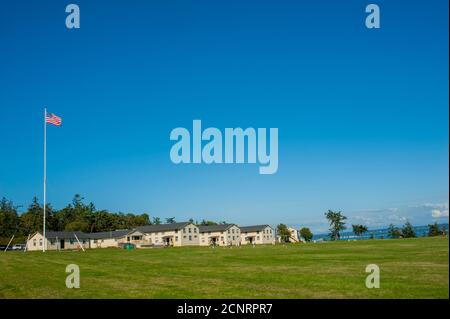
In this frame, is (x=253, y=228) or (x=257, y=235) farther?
(x=253, y=228)

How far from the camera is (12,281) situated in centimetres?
2278

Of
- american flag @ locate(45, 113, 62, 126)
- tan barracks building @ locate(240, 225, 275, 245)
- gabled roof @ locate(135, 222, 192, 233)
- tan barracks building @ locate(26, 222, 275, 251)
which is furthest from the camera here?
tan barracks building @ locate(240, 225, 275, 245)

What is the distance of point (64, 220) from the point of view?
157 metres

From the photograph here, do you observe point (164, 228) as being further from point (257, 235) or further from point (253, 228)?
point (253, 228)

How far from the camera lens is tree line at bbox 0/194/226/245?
448 ft

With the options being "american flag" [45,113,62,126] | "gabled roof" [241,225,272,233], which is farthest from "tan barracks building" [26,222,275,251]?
"american flag" [45,113,62,126]

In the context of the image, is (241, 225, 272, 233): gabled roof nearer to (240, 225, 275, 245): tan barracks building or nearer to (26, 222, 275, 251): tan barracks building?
(240, 225, 275, 245): tan barracks building

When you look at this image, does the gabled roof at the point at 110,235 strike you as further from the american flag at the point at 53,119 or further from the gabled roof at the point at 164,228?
the american flag at the point at 53,119

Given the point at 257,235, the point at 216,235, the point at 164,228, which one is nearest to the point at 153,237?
the point at 164,228

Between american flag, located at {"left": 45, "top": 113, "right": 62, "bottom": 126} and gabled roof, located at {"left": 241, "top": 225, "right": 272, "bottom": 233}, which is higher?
american flag, located at {"left": 45, "top": 113, "right": 62, "bottom": 126}

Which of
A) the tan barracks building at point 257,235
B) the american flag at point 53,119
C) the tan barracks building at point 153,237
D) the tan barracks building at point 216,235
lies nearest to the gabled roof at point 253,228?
the tan barracks building at point 257,235

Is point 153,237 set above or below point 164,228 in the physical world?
below
